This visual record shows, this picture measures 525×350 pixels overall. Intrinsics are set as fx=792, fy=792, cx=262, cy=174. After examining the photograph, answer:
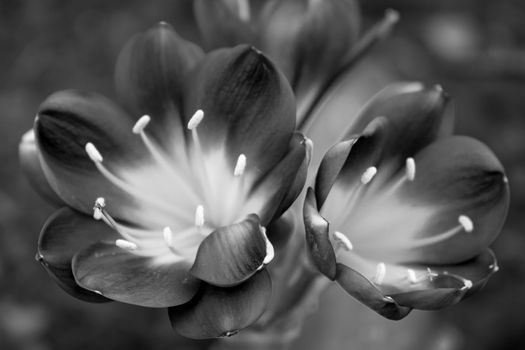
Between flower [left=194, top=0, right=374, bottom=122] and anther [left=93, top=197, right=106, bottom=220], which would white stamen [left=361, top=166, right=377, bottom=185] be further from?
anther [left=93, top=197, right=106, bottom=220]

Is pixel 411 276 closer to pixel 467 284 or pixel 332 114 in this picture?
pixel 467 284

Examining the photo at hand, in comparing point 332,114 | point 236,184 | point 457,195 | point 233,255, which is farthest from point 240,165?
point 332,114

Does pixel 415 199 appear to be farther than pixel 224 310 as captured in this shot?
Yes

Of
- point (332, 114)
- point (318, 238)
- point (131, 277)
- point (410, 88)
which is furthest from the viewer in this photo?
point (332, 114)

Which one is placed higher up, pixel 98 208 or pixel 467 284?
pixel 98 208

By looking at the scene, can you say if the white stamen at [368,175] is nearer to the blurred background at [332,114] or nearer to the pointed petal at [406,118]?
the pointed petal at [406,118]

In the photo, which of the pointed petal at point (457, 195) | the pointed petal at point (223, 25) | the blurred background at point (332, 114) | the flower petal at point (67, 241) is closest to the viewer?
the flower petal at point (67, 241)

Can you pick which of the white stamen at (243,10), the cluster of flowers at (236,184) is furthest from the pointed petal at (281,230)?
the white stamen at (243,10)
